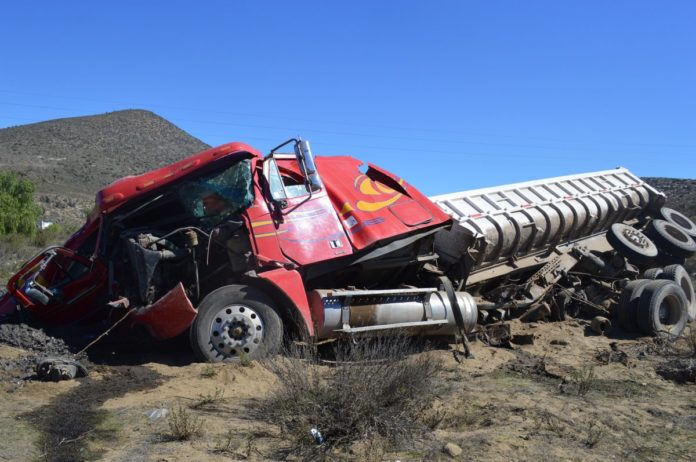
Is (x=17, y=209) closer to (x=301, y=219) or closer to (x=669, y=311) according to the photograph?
Answer: (x=301, y=219)

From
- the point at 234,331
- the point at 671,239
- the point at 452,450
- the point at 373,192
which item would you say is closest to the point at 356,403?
the point at 452,450

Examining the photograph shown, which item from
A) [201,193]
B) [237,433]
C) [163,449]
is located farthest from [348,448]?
[201,193]

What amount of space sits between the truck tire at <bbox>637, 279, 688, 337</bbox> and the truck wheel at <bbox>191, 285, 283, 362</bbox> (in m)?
5.88

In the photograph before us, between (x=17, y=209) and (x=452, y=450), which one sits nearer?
(x=452, y=450)

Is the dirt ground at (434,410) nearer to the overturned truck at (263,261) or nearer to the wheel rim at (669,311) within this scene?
the overturned truck at (263,261)

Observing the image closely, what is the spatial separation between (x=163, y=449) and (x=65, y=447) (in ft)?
2.34

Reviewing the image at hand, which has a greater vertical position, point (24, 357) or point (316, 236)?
point (316, 236)

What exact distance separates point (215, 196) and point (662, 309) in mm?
7233

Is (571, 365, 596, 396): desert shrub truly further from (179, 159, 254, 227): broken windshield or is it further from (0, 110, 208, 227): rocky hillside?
(0, 110, 208, 227): rocky hillside

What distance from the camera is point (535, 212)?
11398 mm

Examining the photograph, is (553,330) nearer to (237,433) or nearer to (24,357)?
(237,433)

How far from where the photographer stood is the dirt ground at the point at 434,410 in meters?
4.96

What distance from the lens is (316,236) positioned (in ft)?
27.1

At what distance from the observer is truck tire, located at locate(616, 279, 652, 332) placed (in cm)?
1044
